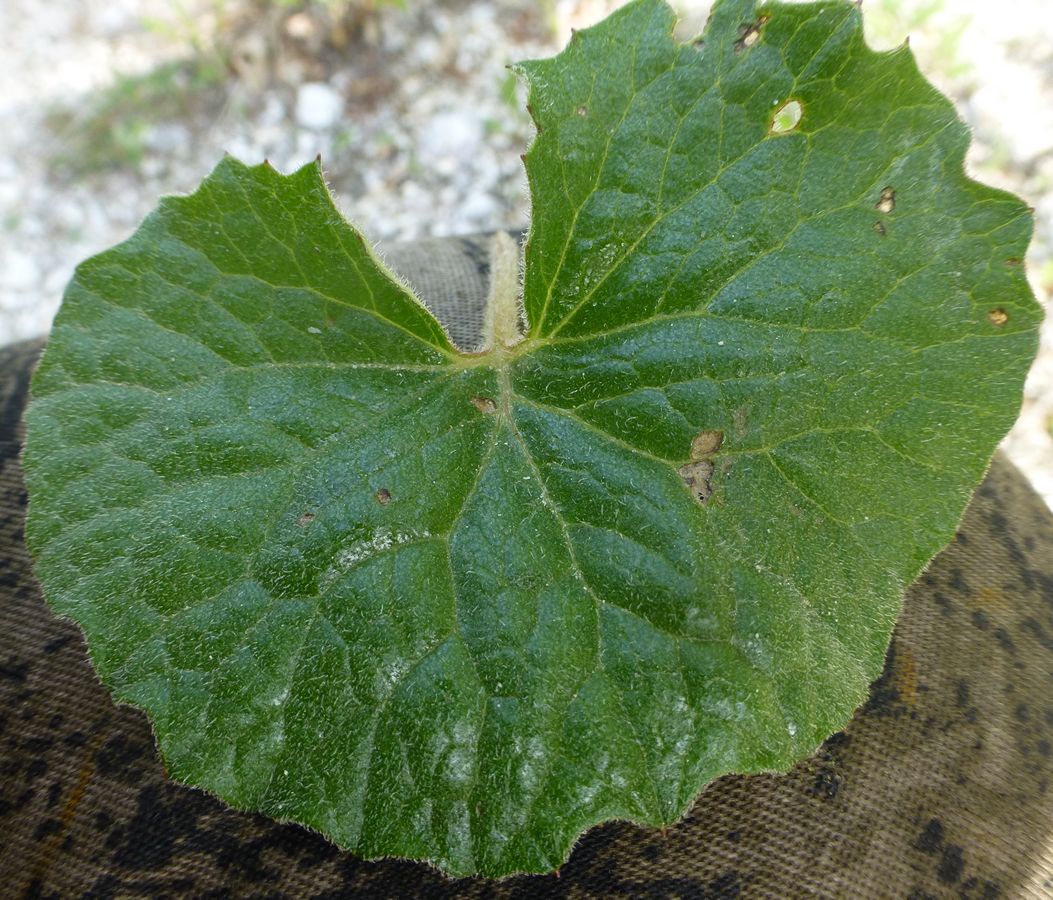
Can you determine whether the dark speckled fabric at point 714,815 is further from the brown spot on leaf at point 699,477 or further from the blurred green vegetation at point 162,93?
the blurred green vegetation at point 162,93

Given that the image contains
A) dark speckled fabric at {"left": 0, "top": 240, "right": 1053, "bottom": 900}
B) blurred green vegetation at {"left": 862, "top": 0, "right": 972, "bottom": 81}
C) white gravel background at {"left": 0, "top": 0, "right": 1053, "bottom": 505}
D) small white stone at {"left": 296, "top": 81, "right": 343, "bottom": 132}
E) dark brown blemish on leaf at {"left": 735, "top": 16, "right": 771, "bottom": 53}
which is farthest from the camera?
small white stone at {"left": 296, "top": 81, "right": 343, "bottom": 132}

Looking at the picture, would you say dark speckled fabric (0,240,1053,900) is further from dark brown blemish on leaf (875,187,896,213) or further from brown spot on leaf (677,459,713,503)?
dark brown blemish on leaf (875,187,896,213)

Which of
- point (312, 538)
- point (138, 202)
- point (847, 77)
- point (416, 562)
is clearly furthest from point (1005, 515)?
point (138, 202)

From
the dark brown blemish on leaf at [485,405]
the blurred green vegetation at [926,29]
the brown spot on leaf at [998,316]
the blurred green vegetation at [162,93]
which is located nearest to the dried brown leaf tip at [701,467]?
the dark brown blemish on leaf at [485,405]

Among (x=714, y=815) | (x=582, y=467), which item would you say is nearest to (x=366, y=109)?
(x=582, y=467)

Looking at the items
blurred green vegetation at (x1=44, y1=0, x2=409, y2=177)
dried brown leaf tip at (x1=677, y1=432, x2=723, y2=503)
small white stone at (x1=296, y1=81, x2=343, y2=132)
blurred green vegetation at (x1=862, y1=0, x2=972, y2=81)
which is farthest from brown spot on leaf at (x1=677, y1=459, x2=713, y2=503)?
blurred green vegetation at (x1=44, y1=0, x2=409, y2=177)
